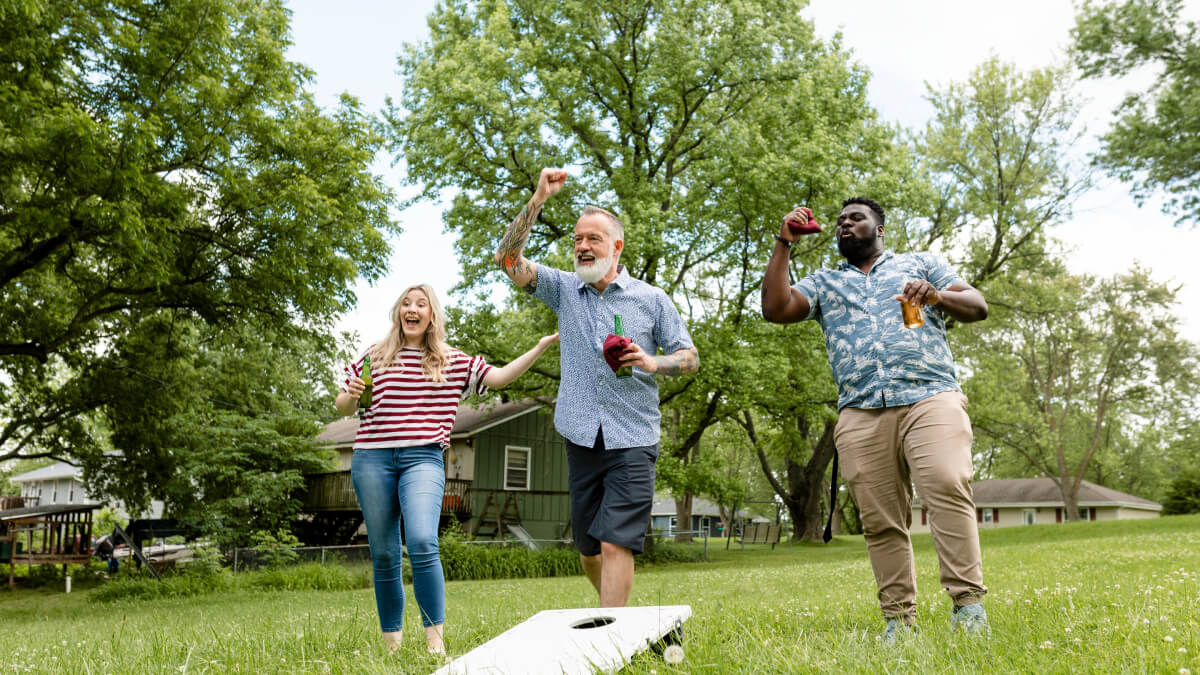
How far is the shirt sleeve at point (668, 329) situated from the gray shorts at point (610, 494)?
0.54 meters

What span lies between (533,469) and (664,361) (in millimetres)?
27800

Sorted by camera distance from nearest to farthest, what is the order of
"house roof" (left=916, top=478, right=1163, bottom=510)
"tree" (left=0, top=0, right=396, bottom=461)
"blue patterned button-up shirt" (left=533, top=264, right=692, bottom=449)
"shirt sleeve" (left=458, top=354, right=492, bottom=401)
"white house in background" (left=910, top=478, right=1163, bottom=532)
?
"blue patterned button-up shirt" (left=533, top=264, right=692, bottom=449)
"shirt sleeve" (left=458, top=354, right=492, bottom=401)
"tree" (left=0, top=0, right=396, bottom=461)
"house roof" (left=916, top=478, right=1163, bottom=510)
"white house in background" (left=910, top=478, right=1163, bottom=532)

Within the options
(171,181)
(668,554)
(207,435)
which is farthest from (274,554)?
(668,554)

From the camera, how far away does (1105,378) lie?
45.7 meters

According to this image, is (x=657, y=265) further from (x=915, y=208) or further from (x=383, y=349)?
(x=383, y=349)

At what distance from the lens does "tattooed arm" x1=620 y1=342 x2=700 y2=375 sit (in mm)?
3977

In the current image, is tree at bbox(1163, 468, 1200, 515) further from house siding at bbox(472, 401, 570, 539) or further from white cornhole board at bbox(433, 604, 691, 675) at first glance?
white cornhole board at bbox(433, 604, 691, 675)

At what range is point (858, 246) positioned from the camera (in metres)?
4.25

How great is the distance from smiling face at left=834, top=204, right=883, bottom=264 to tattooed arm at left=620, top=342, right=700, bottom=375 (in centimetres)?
91

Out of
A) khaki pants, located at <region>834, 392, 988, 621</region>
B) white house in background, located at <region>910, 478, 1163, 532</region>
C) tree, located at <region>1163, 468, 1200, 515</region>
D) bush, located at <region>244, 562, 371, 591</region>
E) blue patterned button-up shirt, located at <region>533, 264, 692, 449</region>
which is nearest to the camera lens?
khaki pants, located at <region>834, 392, 988, 621</region>

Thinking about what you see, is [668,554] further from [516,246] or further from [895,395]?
[895,395]

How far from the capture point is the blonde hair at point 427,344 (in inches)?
175

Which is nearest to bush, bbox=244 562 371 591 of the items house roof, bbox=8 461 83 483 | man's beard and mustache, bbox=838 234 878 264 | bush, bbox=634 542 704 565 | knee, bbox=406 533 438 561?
bush, bbox=634 542 704 565

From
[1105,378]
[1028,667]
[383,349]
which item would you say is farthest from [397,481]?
[1105,378]
